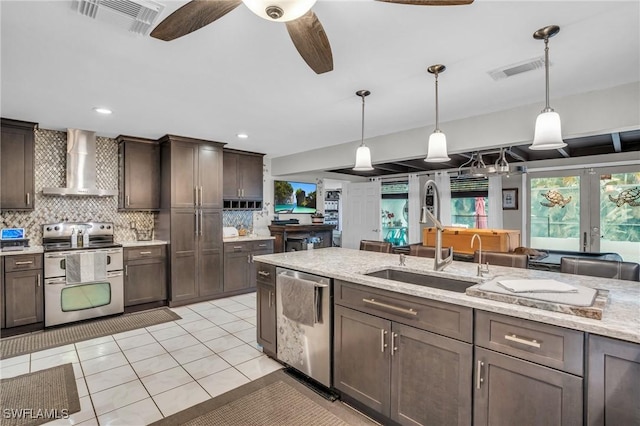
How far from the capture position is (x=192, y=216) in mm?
4562

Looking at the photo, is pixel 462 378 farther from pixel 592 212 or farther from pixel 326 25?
pixel 592 212

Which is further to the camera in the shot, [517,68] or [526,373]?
[517,68]

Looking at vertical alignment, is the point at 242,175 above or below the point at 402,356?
above

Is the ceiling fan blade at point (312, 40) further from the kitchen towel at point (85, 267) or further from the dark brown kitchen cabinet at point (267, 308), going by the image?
the kitchen towel at point (85, 267)

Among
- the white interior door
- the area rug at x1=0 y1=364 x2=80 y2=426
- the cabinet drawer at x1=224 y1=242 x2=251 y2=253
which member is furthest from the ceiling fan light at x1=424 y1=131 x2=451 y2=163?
the white interior door

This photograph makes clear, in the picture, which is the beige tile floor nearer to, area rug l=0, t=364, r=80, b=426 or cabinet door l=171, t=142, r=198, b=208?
area rug l=0, t=364, r=80, b=426

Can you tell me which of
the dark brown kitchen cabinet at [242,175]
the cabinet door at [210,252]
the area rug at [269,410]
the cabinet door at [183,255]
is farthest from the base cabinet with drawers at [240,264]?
A: the area rug at [269,410]

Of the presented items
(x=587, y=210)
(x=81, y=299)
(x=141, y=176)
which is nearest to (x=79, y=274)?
(x=81, y=299)

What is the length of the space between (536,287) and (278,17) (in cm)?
173

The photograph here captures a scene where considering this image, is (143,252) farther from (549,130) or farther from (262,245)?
(549,130)

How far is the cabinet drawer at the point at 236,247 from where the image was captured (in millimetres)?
4945

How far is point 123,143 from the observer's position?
14.3 ft

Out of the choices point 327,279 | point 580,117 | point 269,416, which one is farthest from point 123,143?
point 580,117

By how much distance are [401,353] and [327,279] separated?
0.71 m
